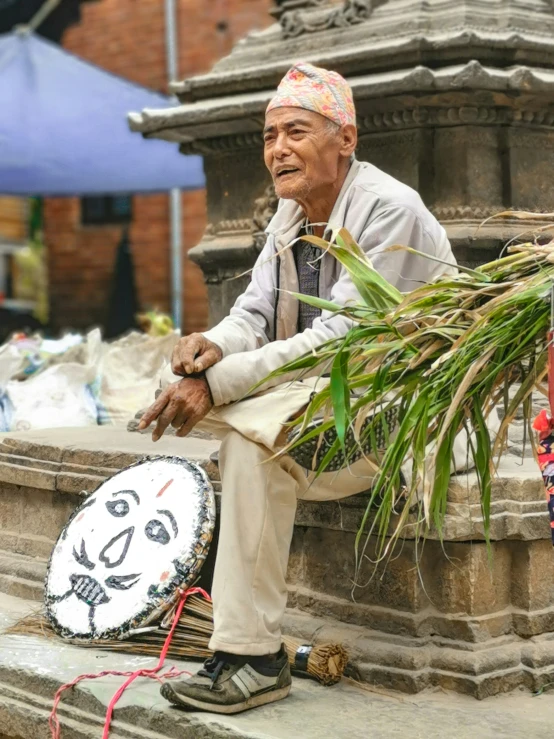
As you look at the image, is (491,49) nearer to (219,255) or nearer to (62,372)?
(219,255)

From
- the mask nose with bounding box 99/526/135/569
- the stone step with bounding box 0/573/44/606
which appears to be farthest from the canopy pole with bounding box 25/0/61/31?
the mask nose with bounding box 99/526/135/569

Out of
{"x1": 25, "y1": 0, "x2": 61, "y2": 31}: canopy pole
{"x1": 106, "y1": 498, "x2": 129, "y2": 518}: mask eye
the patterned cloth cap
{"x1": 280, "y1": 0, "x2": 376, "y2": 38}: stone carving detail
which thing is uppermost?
{"x1": 25, "y1": 0, "x2": 61, "y2": 31}: canopy pole

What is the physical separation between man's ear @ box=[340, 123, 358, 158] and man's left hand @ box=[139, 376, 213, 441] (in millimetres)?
856

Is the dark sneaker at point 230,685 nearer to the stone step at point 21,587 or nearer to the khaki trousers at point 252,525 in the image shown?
the khaki trousers at point 252,525

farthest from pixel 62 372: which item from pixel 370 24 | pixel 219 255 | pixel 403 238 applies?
pixel 403 238

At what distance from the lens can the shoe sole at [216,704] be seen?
123 inches

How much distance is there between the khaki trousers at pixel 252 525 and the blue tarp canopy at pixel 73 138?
772 centimetres

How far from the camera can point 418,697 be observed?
3.31 meters

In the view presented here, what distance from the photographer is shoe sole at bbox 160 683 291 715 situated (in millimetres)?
3121

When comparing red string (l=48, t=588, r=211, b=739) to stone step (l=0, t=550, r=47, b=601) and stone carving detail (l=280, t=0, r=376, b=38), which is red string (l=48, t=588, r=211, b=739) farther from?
stone carving detail (l=280, t=0, r=376, b=38)

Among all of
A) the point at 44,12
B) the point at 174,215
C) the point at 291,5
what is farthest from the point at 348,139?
the point at 44,12

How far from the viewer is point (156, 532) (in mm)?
3859

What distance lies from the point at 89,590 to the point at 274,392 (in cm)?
106

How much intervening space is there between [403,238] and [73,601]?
152 cm
